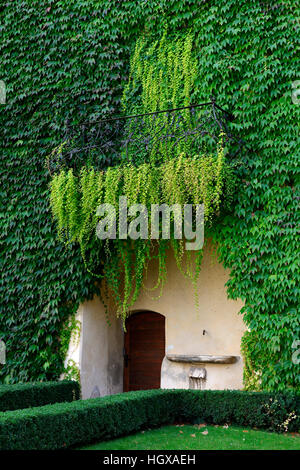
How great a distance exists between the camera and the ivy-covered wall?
822 cm

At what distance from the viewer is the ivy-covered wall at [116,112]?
822cm

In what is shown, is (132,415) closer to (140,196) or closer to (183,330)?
(183,330)

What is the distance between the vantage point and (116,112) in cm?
995

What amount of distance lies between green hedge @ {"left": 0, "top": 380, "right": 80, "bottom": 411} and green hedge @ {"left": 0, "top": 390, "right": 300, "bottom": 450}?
1365 mm

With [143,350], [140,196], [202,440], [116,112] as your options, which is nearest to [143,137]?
[116,112]

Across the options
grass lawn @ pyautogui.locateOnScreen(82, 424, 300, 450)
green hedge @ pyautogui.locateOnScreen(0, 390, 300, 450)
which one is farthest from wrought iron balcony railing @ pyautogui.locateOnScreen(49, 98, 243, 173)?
grass lawn @ pyautogui.locateOnScreen(82, 424, 300, 450)

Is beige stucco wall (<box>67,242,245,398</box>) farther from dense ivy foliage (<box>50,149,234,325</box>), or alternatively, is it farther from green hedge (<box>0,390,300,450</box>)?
green hedge (<box>0,390,300,450</box>)

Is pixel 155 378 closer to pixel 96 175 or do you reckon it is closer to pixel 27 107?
pixel 96 175

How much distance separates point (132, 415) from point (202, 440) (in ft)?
3.20

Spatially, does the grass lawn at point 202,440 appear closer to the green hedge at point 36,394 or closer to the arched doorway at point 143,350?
the green hedge at point 36,394

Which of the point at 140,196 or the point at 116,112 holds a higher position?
the point at 116,112
